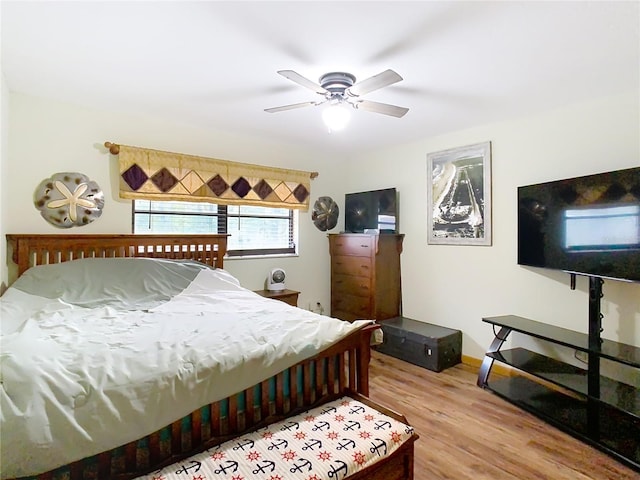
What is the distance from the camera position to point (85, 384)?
1213 mm

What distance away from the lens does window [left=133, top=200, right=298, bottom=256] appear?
11.4ft

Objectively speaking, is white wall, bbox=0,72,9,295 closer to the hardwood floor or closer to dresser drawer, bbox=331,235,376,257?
the hardwood floor

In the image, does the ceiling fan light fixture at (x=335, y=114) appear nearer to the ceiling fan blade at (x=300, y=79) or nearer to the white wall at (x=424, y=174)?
the ceiling fan blade at (x=300, y=79)

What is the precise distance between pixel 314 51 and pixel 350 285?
111 inches

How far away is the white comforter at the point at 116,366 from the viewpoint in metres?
1.08

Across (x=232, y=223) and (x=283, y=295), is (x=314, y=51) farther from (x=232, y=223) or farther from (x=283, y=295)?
(x=283, y=295)

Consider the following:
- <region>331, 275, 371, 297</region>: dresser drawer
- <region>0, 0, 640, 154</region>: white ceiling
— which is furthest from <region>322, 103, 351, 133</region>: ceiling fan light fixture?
<region>331, 275, 371, 297</region>: dresser drawer

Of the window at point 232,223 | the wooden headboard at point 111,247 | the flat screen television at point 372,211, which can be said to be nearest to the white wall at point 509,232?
the flat screen television at point 372,211

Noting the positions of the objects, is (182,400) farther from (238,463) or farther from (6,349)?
(6,349)

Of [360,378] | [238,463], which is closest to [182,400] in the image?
[238,463]

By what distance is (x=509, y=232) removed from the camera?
3.26 metres

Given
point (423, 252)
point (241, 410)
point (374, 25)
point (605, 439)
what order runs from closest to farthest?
point (241, 410), point (374, 25), point (605, 439), point (423, 252)

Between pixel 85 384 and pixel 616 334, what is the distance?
3.34 m

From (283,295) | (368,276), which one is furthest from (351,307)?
(283,295)
